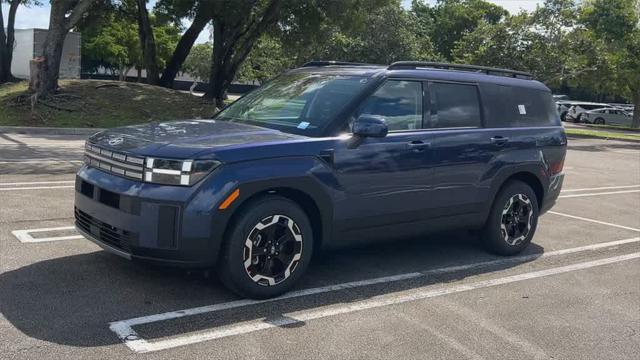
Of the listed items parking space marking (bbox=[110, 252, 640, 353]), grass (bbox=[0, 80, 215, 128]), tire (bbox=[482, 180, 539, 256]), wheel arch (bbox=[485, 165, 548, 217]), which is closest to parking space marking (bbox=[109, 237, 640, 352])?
parking space marking (bbox=[110, 252, 640, 353])

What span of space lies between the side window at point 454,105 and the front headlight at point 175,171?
2354mm

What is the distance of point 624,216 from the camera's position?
9.91 meters

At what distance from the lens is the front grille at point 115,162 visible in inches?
179

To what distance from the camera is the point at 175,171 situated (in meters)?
4.45

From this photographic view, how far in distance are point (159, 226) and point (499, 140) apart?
3.54m

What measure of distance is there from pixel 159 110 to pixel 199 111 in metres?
1.57

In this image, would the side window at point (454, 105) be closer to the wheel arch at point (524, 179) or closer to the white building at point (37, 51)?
the wheel arch at point (524, 179)

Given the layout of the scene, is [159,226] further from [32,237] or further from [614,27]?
[614,27]

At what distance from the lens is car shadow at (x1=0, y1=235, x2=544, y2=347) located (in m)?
4.18

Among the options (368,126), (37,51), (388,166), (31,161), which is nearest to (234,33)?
(37,51)

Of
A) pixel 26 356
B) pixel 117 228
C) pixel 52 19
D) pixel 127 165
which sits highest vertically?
pixel 52 19

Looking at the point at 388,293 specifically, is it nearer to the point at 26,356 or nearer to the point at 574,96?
the point at 26,356

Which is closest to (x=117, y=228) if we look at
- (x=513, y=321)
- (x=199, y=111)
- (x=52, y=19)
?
(x=513, y=321)

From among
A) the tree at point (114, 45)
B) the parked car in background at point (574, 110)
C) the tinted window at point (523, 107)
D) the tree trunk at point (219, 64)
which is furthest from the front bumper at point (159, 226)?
the parked car in background at point (574, 110)
